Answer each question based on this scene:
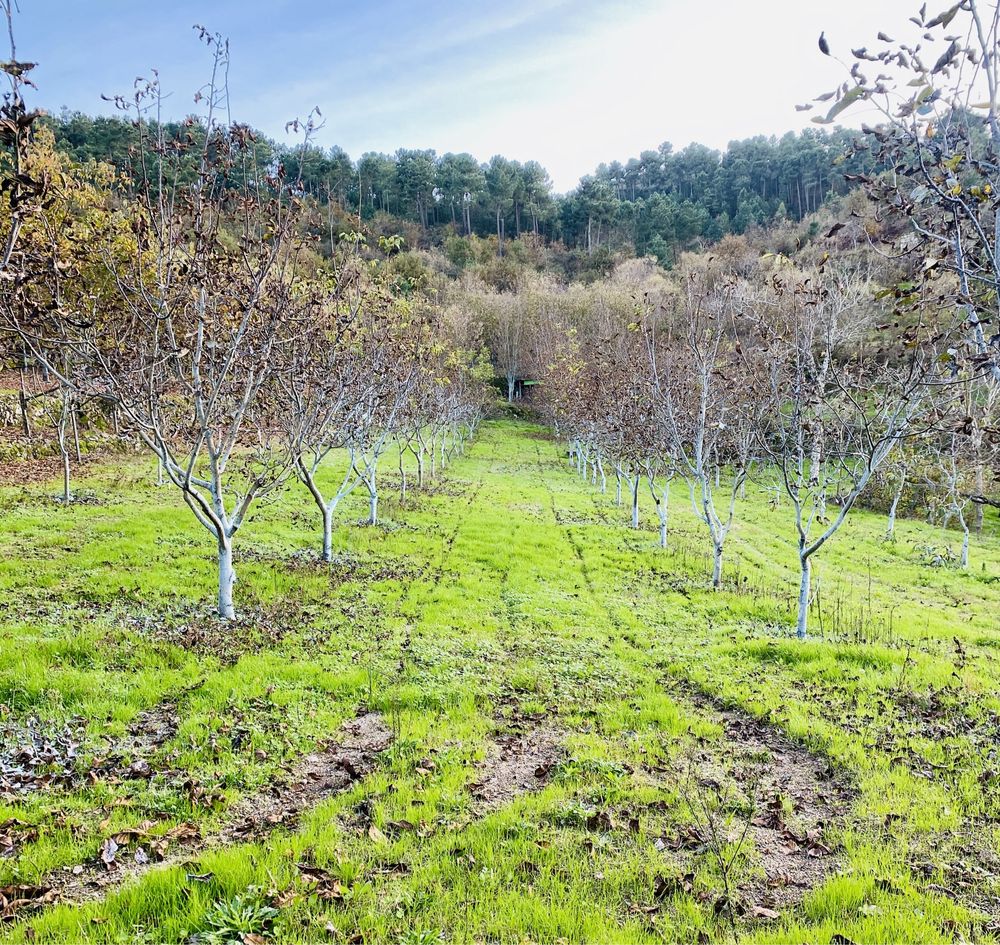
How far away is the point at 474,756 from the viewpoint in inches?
277

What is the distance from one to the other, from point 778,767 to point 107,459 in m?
29.2

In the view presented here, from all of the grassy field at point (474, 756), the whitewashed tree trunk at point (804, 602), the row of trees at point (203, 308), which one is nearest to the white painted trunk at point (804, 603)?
the whitewashed tree trunk at point (804, 602)

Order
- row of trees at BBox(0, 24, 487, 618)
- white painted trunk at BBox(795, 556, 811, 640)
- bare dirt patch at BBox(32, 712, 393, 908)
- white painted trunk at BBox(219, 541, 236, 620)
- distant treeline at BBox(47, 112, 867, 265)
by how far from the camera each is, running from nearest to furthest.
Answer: bare dirt patch at BBox(32, 712, 393, 908)
row of trees at BBox(0, 24, 487, 618)
white painted trunk at BBox(219, 541, 236, 620)
white painted trunk at BBox(795, 556, 811, 640)
distant treeline at BBox(47, 112, 867, 265)

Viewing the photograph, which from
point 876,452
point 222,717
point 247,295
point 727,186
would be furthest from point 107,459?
point 727,186

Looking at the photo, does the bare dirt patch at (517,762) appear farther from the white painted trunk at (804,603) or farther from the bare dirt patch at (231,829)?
the white painted trunk at (804,603)

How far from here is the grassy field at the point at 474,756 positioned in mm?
4523

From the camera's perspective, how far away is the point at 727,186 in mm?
102750

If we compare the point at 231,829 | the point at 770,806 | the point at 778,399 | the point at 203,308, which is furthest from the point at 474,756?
the point at 778,399

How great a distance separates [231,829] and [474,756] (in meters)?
2.76

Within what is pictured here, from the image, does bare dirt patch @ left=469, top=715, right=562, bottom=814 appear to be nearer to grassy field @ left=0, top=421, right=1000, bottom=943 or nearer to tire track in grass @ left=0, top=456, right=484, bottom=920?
grassy field @ left=0, top=421, right=1000, bottom=943

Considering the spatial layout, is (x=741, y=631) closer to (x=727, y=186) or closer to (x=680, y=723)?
(x=680, y=723)

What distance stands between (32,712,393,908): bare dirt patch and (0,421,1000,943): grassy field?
1.3 inches

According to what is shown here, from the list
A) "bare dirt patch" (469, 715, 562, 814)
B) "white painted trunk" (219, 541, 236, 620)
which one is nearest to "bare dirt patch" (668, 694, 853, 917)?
"bare dirt patch" (469, 715, 562, 814)

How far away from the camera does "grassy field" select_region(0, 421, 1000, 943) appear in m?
4.52
